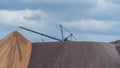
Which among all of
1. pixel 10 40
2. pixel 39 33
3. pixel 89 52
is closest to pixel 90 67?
pixel 89 52

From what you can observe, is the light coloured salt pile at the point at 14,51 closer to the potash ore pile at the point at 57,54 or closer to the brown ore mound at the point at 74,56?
the potash ore pile at the point at 57,54

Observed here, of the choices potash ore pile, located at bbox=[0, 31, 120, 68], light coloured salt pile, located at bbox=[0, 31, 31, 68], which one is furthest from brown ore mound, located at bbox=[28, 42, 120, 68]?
light coloured salt pile, located at bbox=[0, 31, 31, 68]

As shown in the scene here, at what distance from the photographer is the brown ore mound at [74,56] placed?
42.1ft

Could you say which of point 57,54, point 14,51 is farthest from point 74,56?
point 14,51

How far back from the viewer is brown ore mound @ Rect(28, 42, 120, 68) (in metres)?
12.8

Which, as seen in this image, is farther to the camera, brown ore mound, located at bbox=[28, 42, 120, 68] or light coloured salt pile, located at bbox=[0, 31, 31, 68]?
light coloured salt pile, located at bbox=[0, 31, 31, 68]

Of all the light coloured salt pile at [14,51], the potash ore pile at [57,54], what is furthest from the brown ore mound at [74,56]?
the light coloured salt pile at [14,51]

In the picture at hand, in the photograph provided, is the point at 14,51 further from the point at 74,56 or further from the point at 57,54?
the point at 74,56

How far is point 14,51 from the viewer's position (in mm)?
13180

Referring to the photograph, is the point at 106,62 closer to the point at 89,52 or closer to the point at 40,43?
the point at 89,52

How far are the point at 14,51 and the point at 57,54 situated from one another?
135cm

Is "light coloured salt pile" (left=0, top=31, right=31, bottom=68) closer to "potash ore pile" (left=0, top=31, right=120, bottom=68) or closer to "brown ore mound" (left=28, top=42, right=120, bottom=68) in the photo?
"potash ore pile" (left=0, top=31, right=120, bottom=68)

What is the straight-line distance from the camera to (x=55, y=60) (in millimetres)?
13008

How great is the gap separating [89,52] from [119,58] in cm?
98
